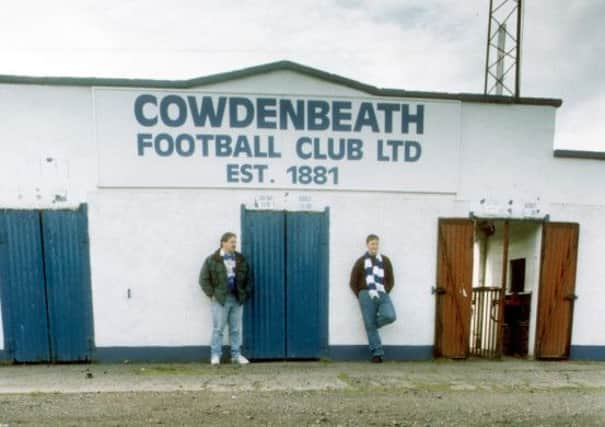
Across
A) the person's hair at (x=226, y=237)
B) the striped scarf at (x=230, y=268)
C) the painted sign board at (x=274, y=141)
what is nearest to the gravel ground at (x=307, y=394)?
the striped scarf at (x=230, y=268)

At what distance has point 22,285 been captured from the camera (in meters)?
6.13

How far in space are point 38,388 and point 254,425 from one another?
3020 millimetres

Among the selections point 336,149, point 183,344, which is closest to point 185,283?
point 183,344

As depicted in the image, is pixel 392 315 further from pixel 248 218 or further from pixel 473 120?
pixel 473 120

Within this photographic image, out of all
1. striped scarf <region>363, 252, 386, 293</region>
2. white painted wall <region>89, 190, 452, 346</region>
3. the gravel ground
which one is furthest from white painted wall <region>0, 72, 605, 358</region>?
the gravel ground

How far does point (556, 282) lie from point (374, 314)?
315 cm

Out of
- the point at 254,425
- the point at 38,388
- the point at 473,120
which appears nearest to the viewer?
the point at 254,425

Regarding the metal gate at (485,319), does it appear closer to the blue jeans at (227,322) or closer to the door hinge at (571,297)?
the door hinge at (571,297)

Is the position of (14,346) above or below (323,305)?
below

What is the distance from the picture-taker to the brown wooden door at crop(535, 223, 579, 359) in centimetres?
671

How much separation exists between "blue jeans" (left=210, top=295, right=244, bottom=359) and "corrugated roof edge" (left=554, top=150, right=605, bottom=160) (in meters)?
5.71

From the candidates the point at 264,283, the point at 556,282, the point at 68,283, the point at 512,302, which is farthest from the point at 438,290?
the point at 68,283

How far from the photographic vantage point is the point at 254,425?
4141mm

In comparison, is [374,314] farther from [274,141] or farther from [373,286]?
[274,141]
